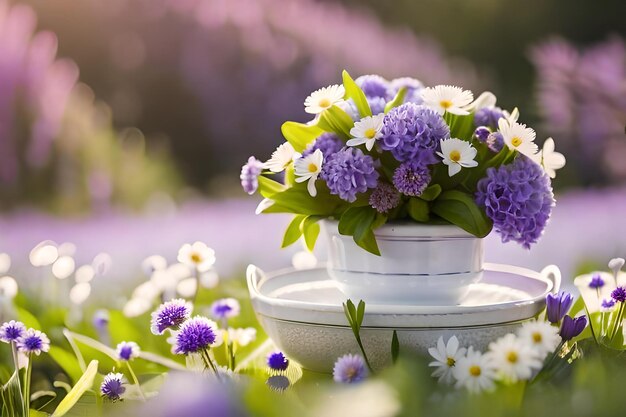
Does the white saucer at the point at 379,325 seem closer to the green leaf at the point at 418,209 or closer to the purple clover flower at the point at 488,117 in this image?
the green leaf at the point at 418,209

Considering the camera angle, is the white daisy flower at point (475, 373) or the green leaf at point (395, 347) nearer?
the white daisy flower at point (475, 373)

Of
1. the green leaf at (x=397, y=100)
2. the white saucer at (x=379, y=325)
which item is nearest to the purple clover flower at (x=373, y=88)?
the green leaf at (x=397, y=100)

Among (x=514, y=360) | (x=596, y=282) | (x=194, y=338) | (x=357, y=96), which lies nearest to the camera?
(x=514, y=360)

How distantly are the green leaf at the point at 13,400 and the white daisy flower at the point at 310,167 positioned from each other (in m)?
0.45

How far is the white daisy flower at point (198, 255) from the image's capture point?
1.12 metres

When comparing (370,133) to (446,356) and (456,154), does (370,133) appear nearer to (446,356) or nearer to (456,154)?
(456,154)

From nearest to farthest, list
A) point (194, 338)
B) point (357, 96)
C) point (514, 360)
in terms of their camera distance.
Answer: point (514, 360), point (194, 338), point (357, 96)

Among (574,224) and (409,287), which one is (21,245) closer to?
(409,287)

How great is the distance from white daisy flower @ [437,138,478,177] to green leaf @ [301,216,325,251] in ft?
0.66

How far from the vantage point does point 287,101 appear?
7.07 ft

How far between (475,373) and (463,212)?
202 mm

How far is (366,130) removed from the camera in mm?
865

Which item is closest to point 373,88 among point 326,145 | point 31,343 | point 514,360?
point 326,145

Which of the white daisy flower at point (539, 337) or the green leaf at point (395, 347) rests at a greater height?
the white daisy flower at point (539, 337)
